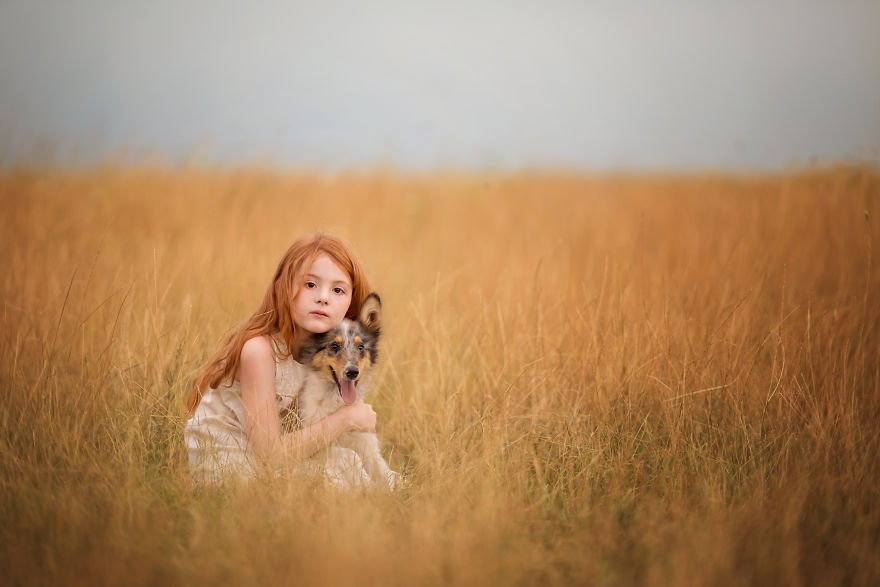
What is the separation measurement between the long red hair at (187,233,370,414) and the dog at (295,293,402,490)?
192 millimetres

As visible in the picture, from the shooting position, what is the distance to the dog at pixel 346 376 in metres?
3.01

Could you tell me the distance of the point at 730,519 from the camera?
2828 millimetres

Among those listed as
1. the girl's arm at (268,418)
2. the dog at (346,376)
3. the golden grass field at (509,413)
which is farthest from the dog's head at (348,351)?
the golden grass field at (509,413)

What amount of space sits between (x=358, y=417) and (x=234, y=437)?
1.98 feet

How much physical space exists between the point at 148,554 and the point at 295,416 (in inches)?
34.1

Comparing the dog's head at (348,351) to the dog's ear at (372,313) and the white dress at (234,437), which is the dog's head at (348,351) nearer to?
the dog's ear at (372,313)

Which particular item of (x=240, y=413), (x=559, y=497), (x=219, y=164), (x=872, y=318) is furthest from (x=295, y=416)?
(x=219, y=164)

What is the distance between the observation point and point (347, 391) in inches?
122

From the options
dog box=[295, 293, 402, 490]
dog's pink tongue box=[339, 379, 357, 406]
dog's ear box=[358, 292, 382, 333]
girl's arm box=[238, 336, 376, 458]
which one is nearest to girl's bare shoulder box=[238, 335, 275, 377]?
girl's arm box=[238, 336, 376, 458]

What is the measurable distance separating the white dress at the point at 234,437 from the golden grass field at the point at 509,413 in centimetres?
11

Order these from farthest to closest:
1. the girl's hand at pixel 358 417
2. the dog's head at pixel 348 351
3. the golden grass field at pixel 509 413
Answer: the girl's hand at pixel 358 417
the dog's head at pixel 348 351
the golden grass field at pixel 509 413

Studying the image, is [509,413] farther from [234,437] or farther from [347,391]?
[234,437]

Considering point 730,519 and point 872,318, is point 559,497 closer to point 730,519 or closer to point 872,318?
point 730,519

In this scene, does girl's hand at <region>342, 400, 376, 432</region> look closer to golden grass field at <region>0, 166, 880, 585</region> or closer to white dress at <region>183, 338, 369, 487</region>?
white dress at <region>183, 338, 369, 487</region>
